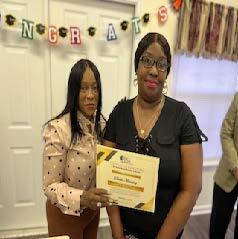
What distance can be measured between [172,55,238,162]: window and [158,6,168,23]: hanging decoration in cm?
37

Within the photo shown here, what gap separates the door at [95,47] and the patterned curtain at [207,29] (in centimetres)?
46

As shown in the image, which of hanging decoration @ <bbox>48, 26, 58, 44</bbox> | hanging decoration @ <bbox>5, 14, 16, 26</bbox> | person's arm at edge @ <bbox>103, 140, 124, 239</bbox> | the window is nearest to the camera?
person's arm at edge @ <bbox>103, 140, 124, 239</bbox>

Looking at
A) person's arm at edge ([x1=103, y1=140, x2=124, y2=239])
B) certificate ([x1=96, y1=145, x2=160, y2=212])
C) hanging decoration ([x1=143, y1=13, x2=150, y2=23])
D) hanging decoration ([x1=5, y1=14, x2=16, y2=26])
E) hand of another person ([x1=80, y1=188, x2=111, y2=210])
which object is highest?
hanging decoration ([x1=143, y1=13, x2=150, y2=23])

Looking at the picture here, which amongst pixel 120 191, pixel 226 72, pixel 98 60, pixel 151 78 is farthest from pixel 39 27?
pixel 226 72

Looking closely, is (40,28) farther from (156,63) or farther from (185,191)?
(185,191)

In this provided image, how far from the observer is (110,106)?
2438 mm

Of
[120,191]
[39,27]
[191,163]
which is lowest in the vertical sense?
[120,191]

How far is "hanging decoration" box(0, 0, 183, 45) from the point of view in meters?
1.99

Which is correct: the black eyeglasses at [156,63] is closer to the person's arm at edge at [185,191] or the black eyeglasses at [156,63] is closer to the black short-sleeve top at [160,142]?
the black short-sleeve top at [160,142]

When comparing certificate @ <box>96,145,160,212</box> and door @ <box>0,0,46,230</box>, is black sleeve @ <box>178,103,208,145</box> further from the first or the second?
door @ <box>0,0,46,230</box>

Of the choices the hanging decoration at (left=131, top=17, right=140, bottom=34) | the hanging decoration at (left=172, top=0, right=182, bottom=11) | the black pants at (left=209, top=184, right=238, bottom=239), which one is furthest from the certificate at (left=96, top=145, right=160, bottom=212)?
the hanging decoration at (left=172, top=0, right=182, bottom=11)

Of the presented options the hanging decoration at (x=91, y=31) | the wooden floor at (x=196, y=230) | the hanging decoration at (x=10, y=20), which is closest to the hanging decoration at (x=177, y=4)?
the hanging decoration at (x=91, y=31)

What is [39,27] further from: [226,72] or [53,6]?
[226,72]

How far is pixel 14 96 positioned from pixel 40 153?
0.54 m
